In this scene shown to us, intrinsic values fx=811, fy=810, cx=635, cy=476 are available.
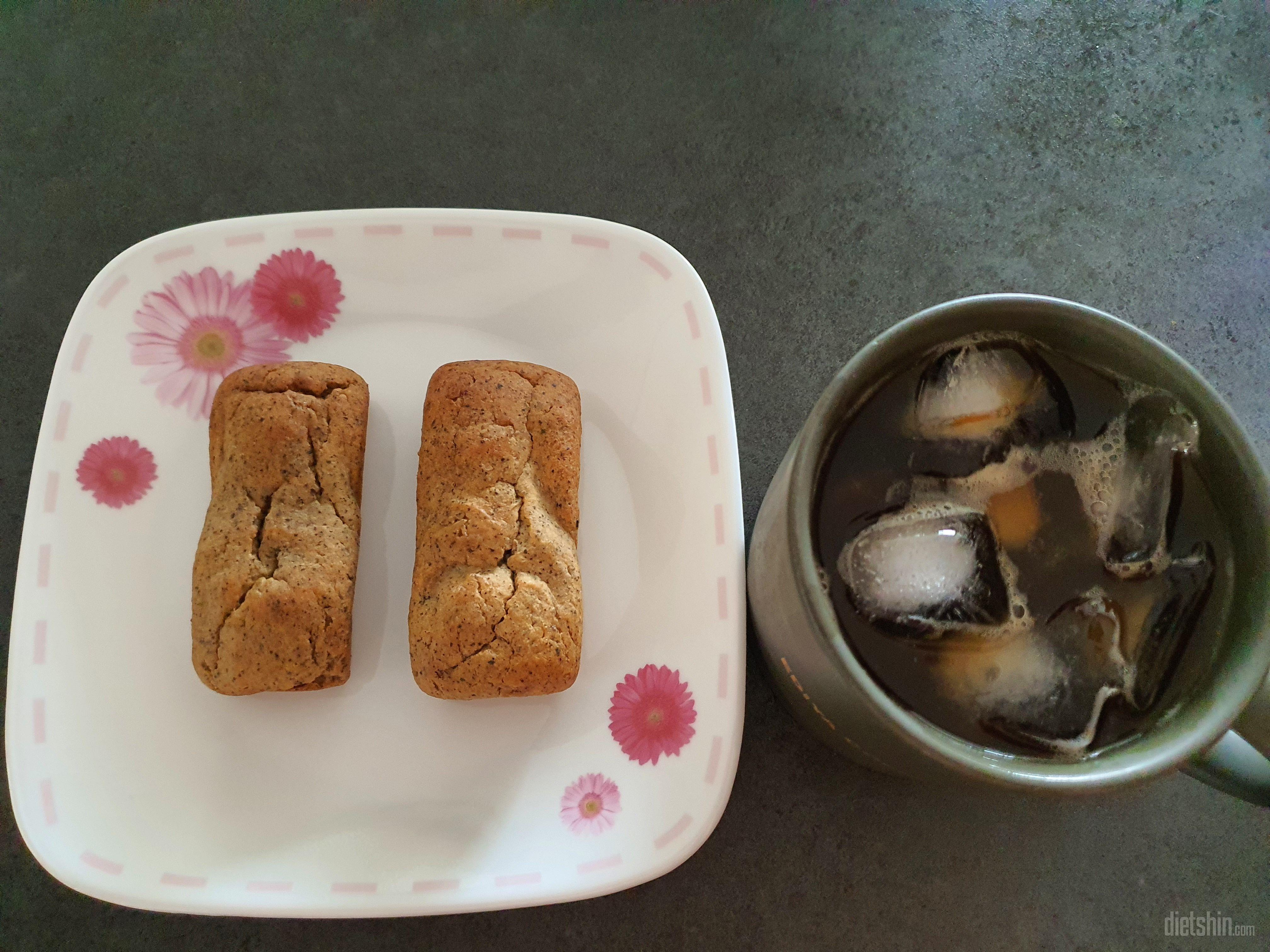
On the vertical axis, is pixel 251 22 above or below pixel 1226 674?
above

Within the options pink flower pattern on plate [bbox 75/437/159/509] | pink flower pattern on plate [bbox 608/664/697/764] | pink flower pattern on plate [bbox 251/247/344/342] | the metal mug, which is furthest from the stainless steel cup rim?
pink flower pattern on plate [bbox 75/437/159/509]

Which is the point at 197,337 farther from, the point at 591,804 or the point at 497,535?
the point at 591,804

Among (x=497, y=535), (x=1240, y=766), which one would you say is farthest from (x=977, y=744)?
(x=497, y=535)

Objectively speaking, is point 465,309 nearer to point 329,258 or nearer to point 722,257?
point 329,258

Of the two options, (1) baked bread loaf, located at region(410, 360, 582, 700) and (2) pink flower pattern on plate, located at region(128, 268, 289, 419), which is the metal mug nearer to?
(1) baked bread loaf, located at region(410, 360, 582, 700)

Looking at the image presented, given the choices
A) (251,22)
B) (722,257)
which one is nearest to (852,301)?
(722,257)

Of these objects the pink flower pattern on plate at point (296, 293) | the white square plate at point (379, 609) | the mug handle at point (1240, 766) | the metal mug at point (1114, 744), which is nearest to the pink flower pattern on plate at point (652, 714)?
the white square plate at point (379, 609)
